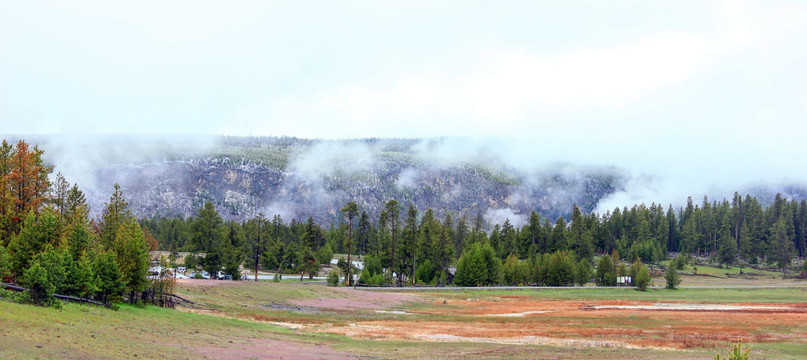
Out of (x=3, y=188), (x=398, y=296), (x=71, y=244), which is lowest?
(x=398, y=296)

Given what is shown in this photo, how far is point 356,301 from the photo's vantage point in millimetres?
74812

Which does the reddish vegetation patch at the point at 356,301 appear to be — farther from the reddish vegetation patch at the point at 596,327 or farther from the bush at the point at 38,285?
the bush at the point at 38,285

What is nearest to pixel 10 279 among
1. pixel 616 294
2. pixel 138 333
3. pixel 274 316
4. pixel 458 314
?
pixel 138 333

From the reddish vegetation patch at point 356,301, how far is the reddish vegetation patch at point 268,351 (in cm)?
3204

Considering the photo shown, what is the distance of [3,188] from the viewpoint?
4816 cm

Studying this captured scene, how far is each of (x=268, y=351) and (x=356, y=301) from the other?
44.0 meters

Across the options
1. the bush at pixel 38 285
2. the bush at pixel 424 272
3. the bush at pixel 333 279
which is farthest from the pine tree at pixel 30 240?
the bush at pixel 424 272

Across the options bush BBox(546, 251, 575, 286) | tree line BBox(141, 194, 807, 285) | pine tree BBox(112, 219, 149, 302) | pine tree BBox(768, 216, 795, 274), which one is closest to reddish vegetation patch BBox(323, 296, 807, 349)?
pine tree BBox(112, 219, 149, 302)

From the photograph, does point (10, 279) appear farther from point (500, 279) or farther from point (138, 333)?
point (500, 279)

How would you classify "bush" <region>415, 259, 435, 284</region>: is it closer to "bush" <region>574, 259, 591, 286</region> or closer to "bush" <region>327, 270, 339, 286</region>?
"bush" <region>327, 270, 339, 286</region>

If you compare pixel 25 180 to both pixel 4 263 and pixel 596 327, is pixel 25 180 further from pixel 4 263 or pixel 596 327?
pixel 596 327

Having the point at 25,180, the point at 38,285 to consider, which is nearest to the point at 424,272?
the point at 25,180

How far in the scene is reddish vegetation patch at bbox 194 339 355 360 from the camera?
2848 centimetres

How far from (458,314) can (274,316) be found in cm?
2129
